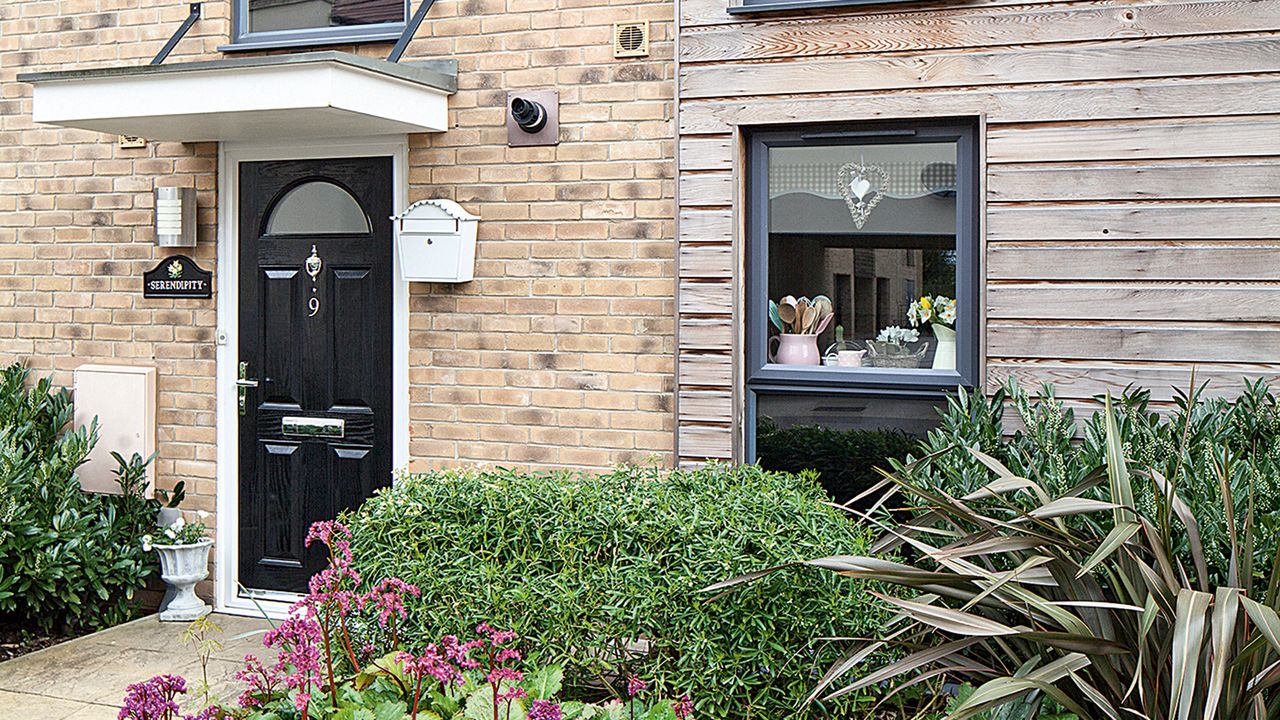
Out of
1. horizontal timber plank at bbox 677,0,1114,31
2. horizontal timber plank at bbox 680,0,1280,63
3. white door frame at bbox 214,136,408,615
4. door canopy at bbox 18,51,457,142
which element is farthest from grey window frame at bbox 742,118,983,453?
white door frame at bbox 214,136,408,615

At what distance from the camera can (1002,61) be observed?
4.57m

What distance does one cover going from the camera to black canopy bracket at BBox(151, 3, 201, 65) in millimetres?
5613

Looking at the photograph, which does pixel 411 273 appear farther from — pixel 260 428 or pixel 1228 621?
pixel 1228 621

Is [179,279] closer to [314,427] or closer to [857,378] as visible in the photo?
[314,427]

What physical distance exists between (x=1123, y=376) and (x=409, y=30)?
10.7ft

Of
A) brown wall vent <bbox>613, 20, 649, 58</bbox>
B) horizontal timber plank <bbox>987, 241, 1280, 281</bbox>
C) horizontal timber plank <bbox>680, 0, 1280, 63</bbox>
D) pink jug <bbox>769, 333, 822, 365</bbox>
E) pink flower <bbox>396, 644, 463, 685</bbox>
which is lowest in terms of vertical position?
pink flower <bbox>396, 644, 463, 685</bbox>

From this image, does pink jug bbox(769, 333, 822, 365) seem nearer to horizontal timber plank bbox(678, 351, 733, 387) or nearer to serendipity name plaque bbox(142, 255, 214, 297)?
horizontal timber plank bbox(678, 351, 733, 387)

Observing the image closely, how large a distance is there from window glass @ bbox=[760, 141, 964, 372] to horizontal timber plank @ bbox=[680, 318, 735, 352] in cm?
20

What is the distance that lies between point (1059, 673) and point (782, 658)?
796 millimetres

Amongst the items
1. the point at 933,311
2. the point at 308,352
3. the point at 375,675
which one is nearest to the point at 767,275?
the point at 933,311

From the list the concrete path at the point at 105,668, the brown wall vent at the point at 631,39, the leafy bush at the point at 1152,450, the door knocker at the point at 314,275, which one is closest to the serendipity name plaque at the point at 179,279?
the door knocker at the point at 314,275

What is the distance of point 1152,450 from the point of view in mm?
3701

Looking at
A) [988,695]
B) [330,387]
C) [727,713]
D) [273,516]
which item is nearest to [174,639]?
[273,516]

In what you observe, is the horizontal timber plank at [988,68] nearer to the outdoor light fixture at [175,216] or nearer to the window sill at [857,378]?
the window sill at [857,378]
